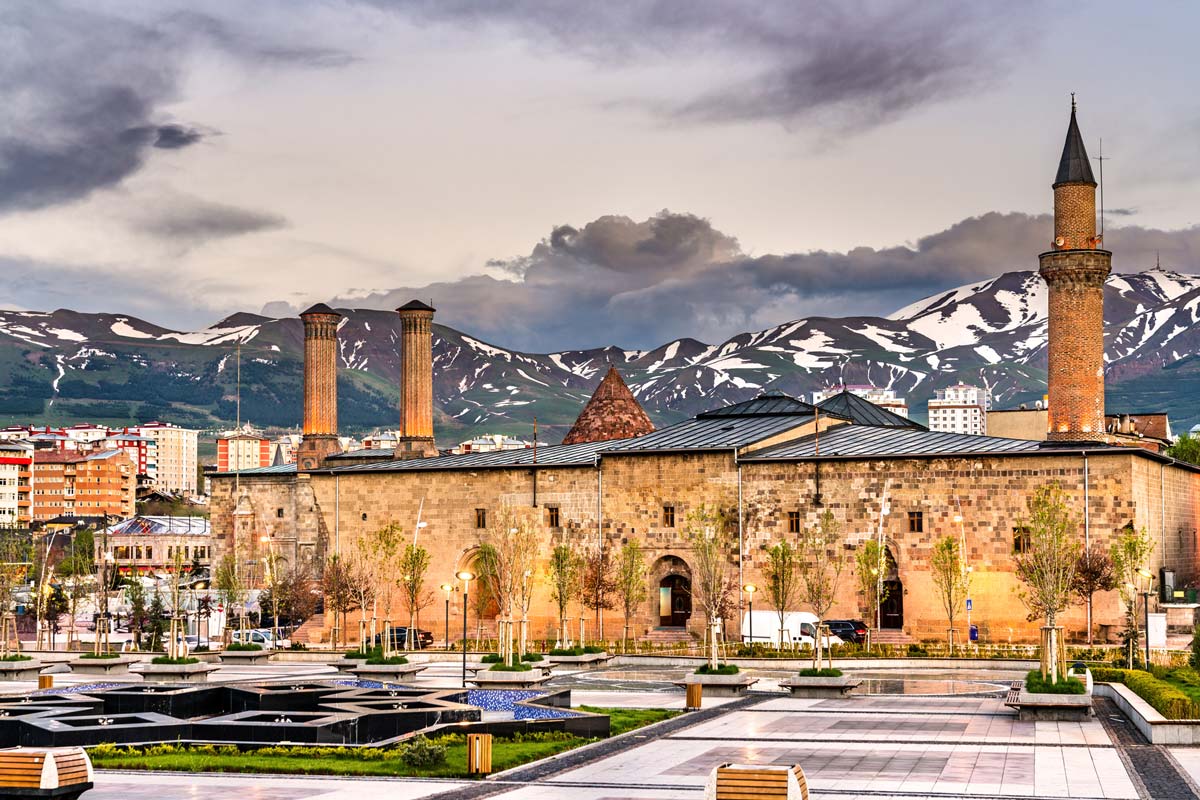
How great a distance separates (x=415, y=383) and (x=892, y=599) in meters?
29.7

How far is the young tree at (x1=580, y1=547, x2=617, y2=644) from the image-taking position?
175 ft

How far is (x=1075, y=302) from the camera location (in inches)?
2007

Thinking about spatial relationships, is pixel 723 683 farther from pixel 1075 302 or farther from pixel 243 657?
pixel 1075 302

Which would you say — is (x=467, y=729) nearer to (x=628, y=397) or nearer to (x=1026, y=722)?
(x=1026, y=722)

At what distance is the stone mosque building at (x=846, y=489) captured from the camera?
48969 mm

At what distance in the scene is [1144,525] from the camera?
4869 cm

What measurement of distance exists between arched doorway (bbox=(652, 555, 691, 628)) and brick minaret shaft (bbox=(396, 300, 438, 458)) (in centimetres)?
2087

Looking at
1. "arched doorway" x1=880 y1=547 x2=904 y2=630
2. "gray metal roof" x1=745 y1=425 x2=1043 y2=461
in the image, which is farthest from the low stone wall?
"arched doorway" x1=880 y1=547 x2=904 y2=630

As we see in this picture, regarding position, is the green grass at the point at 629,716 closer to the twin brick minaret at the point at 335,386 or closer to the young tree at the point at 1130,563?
the young tree at the point at 1130,563

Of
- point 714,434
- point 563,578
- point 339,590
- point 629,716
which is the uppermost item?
point 714,434

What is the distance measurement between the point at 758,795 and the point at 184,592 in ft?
225

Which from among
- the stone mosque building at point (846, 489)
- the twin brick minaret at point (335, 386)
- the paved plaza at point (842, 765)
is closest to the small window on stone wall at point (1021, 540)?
the stone mosque building at point (846, 489)

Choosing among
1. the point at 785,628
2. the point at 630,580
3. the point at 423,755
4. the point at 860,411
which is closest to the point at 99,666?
the point at 630,580

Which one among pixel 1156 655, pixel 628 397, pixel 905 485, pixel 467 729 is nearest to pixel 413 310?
pixel 628 397
